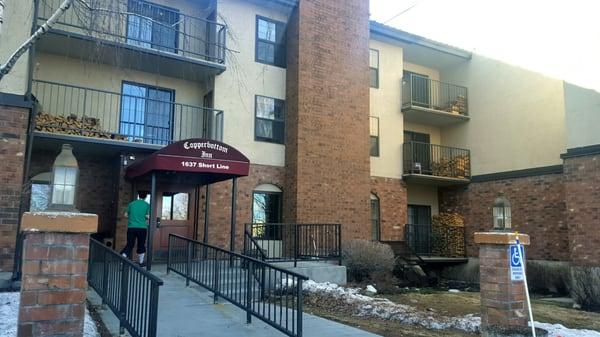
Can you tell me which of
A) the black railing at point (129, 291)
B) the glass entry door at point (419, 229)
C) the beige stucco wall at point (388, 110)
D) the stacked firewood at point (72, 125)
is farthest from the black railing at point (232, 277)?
the glass entry door at point (419, 229)

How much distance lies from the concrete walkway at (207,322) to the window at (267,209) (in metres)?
6.31

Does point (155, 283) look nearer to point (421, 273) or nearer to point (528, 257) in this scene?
point (421, 273)

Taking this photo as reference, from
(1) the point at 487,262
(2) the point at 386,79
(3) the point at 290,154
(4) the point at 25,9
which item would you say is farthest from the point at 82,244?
(2) the point at 386,79

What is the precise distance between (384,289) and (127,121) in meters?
8.52

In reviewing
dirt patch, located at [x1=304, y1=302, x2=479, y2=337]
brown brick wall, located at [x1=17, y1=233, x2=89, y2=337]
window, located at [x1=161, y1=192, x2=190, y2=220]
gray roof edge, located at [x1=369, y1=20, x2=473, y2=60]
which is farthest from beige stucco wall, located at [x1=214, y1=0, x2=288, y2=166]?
brown brick wall, located at [x1=17, y1=233, x2=89, y2=337]

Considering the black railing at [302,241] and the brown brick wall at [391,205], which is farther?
the brown brick wall at [391,205]

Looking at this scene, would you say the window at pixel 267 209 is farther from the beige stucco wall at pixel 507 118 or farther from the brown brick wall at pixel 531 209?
the beige stucco wall at pixel 507 118

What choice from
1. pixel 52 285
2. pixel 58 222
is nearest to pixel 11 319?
pixel 52 285

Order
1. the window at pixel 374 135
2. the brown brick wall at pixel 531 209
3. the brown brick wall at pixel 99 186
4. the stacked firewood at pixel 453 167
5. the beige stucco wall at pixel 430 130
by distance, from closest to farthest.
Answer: the brown brick wall at pixel 99 186, the brown brick wall at pixel 531 209, the window at pixel 374 135, the stacked firewood at pixel 453 167, the beige stucco wall at pixel 430 130

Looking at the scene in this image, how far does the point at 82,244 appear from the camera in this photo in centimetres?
474

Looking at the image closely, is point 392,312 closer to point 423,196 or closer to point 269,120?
point 269,120

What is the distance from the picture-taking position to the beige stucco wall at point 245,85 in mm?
15375

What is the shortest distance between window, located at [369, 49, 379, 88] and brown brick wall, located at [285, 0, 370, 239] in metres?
1.70

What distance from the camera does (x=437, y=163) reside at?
2048cm
